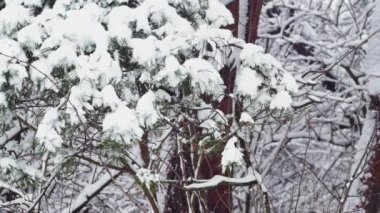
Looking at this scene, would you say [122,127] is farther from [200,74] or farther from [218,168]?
[218,168]

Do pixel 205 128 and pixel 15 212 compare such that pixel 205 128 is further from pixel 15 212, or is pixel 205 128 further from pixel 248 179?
pixel 15 212

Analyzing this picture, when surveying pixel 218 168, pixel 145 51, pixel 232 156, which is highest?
pixel 145 51

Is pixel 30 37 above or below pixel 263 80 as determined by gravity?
above

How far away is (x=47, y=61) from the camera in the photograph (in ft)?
13.5

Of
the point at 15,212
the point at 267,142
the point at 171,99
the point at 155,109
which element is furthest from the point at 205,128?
the point at 267,142

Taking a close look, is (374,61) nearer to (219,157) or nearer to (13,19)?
(219,157)

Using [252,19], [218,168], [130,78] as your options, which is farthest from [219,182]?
[252,19]

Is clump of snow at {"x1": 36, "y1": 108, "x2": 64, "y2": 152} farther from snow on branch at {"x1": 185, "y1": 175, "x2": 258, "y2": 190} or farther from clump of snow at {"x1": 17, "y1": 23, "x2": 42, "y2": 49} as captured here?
snow on branch at {"x1": 185, "y1": 175, "x2": 258, "y2": 190}

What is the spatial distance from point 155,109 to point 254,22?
2804 mm

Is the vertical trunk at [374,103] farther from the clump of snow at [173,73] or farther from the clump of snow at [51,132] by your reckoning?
the clump of snow at [51,132]

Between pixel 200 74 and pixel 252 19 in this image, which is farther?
pixel 252 19

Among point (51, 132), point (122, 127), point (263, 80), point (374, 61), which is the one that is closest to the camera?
point (122, 127)

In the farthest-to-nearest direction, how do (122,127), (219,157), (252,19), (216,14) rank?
(252,19) → (219,157) → (216,14) → (122,127)

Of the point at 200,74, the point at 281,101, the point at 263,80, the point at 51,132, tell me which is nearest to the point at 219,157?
the point at 263,80
